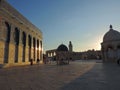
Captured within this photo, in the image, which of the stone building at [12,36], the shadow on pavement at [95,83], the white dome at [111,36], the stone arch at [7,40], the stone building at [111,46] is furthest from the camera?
the white dome at [111,36]

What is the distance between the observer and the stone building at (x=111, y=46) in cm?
3328

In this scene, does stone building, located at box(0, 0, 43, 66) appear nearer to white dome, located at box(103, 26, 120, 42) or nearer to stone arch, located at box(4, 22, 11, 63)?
stone arch, located at box(4, 22, 11, 63)

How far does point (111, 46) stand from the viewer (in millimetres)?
34344

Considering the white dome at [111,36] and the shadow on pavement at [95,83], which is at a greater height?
the white dome at [111,36]

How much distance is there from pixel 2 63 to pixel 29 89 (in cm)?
1451

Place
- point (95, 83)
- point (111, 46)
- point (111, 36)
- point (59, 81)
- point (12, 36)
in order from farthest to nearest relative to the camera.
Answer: point (111, 36), point (111, 46), point (12, 36), point (59, 81), point (95, 83)

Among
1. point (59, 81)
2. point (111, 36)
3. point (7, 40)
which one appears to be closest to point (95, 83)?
point (59, 81)

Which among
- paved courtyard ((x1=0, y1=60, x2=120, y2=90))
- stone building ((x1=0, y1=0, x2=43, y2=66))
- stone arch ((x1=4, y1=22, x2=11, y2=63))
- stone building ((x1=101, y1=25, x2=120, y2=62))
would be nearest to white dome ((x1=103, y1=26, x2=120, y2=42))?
stone building ((x1=101, y1=25, x2=120, y2=62))

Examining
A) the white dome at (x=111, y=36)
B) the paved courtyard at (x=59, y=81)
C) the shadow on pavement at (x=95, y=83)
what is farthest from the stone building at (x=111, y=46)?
the shadow on pavement at (x=95, y=83)

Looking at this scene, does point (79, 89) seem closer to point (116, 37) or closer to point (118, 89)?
point (118, 89)

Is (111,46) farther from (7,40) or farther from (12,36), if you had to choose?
(7,40)

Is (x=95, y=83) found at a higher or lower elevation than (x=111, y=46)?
lower

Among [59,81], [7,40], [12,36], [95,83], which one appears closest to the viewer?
[95,83]

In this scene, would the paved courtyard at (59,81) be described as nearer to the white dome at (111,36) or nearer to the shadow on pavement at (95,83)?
the shadow on pavement at (95,83)
